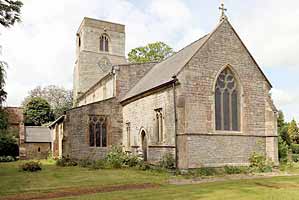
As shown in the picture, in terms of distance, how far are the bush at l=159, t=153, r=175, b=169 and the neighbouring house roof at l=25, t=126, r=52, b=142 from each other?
2797cm

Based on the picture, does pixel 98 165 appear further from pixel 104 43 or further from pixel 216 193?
pixel 104 43

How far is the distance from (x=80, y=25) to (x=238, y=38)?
3840 centimetres

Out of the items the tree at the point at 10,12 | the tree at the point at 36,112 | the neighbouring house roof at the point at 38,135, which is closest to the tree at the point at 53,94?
the tree at the point at 36,112

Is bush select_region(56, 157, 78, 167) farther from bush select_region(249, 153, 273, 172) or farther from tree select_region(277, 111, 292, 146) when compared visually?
tree select_region(277, 111, 292, 146)

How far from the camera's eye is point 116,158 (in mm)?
25219

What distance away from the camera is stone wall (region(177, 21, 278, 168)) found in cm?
2011

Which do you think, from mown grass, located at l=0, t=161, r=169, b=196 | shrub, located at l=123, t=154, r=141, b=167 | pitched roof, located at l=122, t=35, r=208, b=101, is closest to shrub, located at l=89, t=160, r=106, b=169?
shrub, located at l=123, t=154, r=141, b=167

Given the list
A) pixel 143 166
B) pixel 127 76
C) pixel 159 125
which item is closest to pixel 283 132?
pixel 127 76

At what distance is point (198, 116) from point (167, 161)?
3509 millimetres

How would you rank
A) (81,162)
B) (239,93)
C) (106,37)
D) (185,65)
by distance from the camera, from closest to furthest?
(185,65) → (239,93) → (81,162) → (106,37)

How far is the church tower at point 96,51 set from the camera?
171 feet

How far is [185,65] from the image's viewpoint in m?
20.7

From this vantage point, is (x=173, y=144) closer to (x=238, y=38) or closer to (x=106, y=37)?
(x=238, y=38)

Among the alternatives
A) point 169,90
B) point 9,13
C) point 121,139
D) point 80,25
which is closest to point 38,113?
point 80,25
